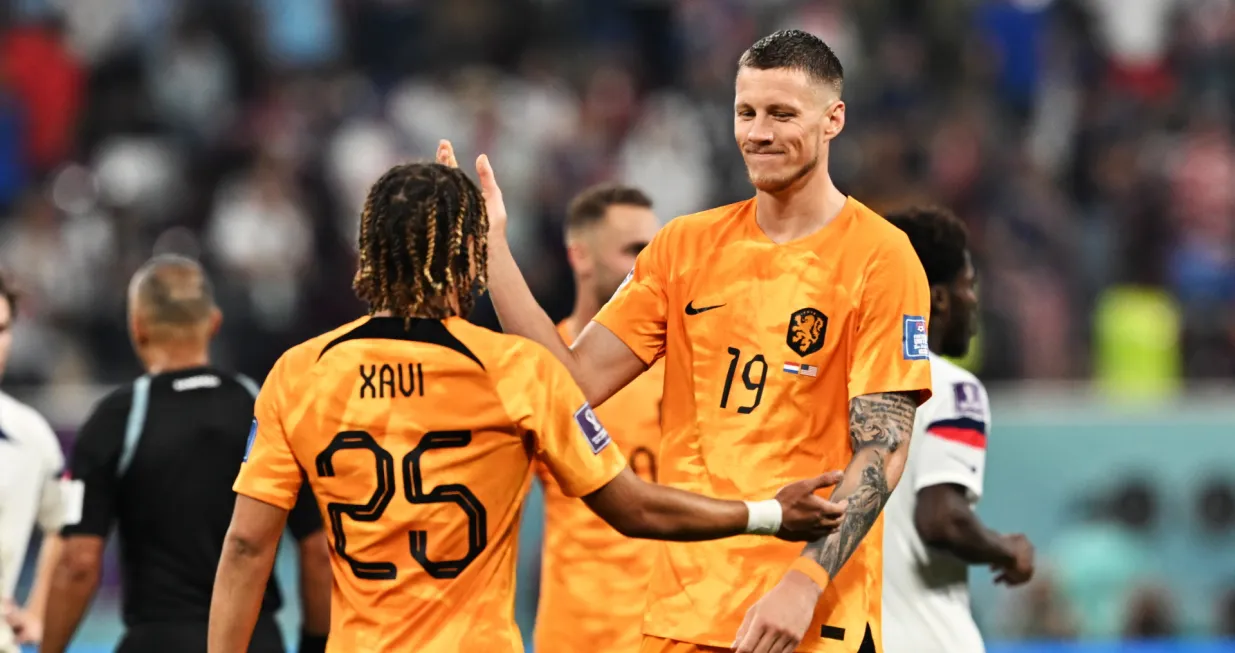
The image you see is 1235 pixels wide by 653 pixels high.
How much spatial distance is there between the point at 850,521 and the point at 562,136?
1072 cm

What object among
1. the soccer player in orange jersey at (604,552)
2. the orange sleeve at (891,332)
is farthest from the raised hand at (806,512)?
the soccer player in orange jersey at (604,552)

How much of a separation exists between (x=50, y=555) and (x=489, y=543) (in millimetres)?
2468

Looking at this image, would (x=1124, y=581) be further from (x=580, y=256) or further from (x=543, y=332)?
(x=543, y=332)

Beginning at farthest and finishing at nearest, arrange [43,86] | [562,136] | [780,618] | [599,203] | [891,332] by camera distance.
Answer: [43,86] < [562,136] < [599,203] < [891,332] < [780,618]

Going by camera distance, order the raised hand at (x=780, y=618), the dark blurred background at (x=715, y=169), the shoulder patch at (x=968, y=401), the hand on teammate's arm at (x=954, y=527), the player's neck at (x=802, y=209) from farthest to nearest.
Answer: the dark blurred background at (x=715, y=169) → the shoulder patch at (x=968, y=401) → the hand on teammate's arm at (x=954, y=527) → the player's neck at (x=802, y=209) → the raised hand at (x=780, y=618)

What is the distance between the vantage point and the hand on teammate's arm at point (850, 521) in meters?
4.68

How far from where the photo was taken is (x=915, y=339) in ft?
16.4

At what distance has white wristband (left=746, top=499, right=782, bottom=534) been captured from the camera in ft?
15.6

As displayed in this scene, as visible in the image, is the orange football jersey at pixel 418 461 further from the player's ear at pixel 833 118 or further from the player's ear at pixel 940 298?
the player's ear at pixel 940 298

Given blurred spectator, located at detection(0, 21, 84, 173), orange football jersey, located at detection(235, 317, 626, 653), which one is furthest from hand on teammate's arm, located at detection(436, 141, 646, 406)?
blurred spectator, located at detection(0, 21, 84, 173)

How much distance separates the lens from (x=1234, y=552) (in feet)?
44.0

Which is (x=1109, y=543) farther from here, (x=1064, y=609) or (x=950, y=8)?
(x=950, y=8)

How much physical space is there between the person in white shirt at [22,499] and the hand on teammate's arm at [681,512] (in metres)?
2.36

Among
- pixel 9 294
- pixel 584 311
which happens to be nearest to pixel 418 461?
Answer: pixel 9 294
